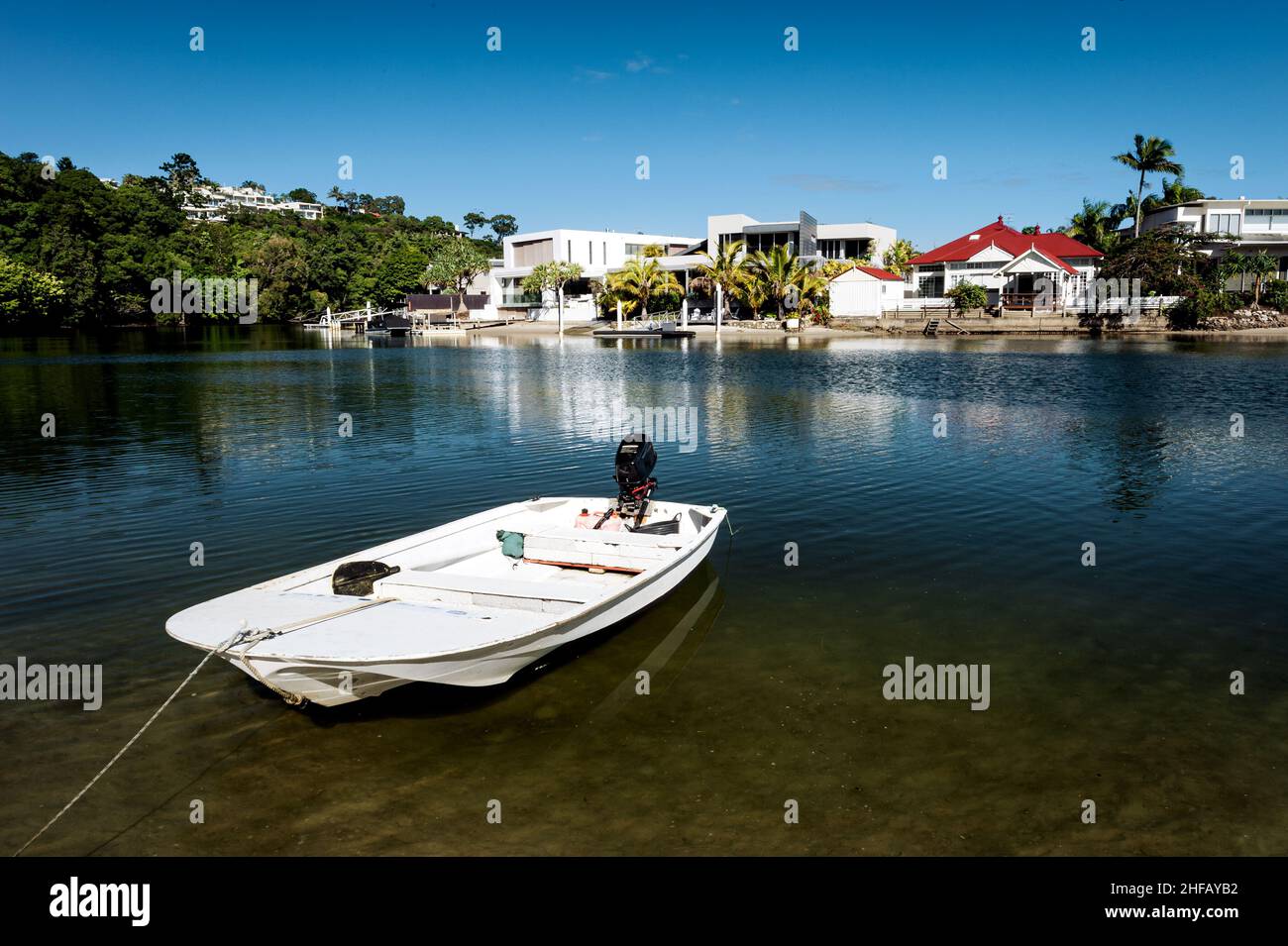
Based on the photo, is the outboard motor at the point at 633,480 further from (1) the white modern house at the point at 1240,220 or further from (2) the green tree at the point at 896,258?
(2) the green tree at the point at 896,258

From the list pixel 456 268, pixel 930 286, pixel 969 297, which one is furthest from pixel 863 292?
pixel 456 268

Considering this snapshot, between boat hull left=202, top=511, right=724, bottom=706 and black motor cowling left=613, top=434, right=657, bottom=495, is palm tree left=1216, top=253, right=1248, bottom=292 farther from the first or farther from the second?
boat hull left=202, top=511, right=724, bottom=706

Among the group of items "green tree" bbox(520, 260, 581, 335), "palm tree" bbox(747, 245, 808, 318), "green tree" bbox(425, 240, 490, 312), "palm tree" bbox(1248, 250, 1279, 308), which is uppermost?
"green tree" bbox(425, 240, 490, 312)

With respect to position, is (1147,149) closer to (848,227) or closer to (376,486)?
(848,227)

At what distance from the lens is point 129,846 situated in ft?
25.5

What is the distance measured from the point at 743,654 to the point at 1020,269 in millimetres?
79976

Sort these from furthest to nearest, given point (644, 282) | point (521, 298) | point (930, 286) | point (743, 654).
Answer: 1. point (521, 298)
2. point (644, 282)
3. point (930, 286)
4. point (743, 654)

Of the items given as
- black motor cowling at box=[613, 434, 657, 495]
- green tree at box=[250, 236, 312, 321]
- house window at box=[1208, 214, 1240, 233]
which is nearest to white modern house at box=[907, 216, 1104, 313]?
house window at box=[1208, 214, 1240, 233]

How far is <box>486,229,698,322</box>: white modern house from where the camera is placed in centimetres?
10719

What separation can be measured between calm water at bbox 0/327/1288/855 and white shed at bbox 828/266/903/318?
191 ft

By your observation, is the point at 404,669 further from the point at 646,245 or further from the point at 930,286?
the point at 646,245

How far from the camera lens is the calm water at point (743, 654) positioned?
8.20m

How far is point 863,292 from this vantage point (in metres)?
86.3
